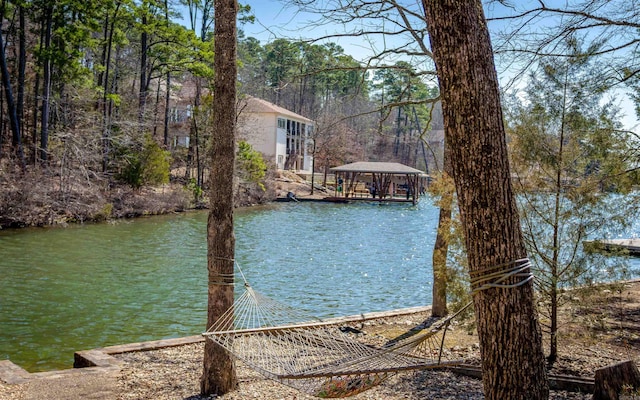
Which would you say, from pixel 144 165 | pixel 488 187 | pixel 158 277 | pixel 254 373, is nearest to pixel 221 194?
pixel 254 373

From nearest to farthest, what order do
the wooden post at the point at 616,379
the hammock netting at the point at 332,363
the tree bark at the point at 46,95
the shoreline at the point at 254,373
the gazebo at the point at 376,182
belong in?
1. the hammock netting at the point at 332,363
2. the wooden post at the point at 616,379
3. the shoreline at the point at 254,373
4. the tree bark at the point at 46,95
5. the gazebo at the point at 376,182

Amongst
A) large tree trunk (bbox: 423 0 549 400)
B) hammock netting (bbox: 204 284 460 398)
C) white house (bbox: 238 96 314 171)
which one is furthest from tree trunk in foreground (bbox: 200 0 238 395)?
white house (bbox: 238 96 314 171)

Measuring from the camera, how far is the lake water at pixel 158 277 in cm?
761

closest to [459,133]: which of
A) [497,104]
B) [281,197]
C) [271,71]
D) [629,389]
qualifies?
[497,104]

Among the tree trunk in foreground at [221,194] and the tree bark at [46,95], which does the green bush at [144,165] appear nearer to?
the tree bark at [46,95]

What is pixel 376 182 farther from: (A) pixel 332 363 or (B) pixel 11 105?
(A) pixel 332 363

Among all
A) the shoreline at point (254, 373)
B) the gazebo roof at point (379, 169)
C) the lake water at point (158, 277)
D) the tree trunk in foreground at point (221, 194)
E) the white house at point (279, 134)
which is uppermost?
the white house at point (279, 134)

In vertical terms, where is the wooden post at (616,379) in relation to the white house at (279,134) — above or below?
below

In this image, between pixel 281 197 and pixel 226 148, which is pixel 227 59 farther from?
pixel 281 197

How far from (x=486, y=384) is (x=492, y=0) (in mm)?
3474

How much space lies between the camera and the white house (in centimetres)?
3766

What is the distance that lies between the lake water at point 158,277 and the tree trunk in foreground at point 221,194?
105 inches

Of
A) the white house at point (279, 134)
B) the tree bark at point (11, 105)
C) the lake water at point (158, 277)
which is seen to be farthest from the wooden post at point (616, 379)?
the white house at point (279, 134)

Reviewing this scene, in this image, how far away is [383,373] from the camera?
3.34m
